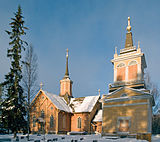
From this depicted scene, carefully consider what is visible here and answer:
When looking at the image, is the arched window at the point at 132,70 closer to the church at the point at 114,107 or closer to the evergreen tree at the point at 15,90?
the church at the point at 114,107

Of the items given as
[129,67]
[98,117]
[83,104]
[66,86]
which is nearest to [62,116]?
[83,104]

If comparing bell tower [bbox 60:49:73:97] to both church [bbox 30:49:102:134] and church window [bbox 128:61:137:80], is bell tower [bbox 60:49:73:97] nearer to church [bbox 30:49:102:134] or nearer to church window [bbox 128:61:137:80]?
church [bbox 30:49:102:134]

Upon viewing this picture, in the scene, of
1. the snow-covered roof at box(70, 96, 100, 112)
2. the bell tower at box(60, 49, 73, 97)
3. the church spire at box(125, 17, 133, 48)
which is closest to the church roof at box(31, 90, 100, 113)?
the snow-covered roof at box(70, 96, 100, 112)

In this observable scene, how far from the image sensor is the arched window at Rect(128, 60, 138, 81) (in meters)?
28.7

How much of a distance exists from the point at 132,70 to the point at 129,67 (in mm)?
743

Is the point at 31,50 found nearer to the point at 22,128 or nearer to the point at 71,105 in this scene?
the point at 22,128

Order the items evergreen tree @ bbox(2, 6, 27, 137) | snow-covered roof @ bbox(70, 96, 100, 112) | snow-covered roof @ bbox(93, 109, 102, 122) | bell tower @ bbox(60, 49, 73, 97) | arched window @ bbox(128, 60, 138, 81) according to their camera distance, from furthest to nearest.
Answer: bell tower @ bbox(60, 49, 73, 97) < snow-covered roof @ bbox(70, 96, 100, 112) < snow-covered roof @ bbox(93, 109, 102, 122) < arched window @ bbox(128, 60, 138, 81) < evergreen tree @ bbox(2, 6, 27, 137)

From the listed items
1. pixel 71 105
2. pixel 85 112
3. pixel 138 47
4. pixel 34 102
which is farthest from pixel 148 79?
pixel 34 102

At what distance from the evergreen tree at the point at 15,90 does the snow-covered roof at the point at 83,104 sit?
17219mm

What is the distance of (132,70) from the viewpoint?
2912 centimetres

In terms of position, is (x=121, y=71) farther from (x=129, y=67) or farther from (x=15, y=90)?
(x=15, y=90)

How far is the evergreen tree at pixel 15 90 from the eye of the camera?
21797 mm

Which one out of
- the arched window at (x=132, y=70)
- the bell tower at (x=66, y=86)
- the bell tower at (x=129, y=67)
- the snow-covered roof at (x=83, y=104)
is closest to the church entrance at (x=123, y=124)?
the bell tower at (x=129, y=67)

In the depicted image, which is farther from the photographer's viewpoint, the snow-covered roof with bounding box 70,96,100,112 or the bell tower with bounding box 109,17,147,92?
the snow-covered roof with bounding box 70,96,100,112
